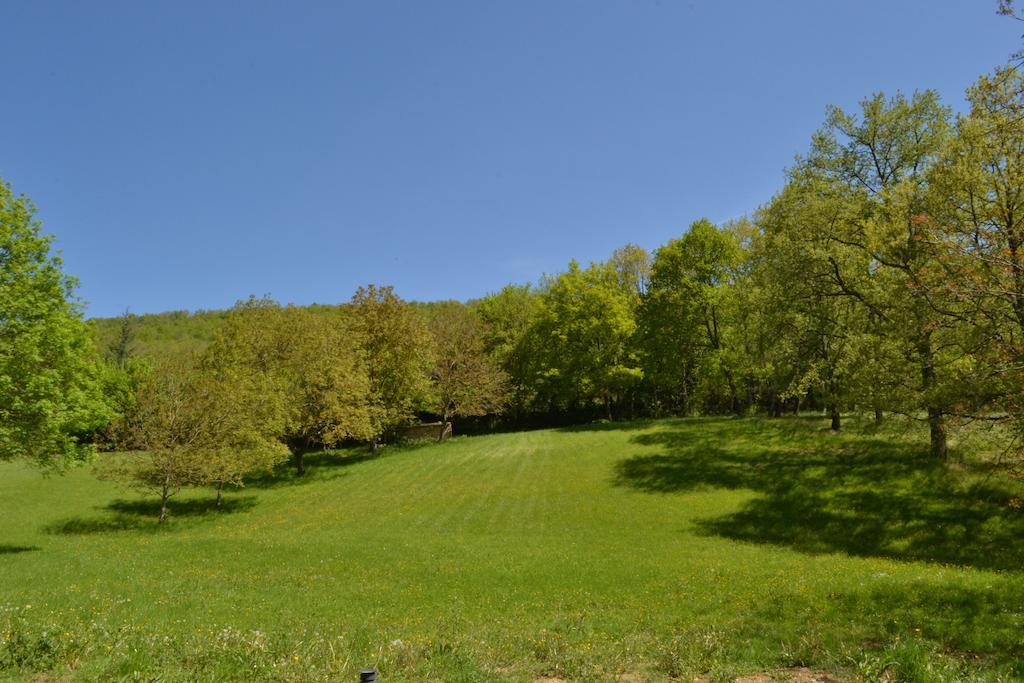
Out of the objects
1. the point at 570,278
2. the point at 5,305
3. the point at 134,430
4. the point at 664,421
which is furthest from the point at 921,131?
the point at 134,430

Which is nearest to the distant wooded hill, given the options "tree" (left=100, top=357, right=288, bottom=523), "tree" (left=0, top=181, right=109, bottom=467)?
"tree" (left=100, top=357, right=288, bottom=523)

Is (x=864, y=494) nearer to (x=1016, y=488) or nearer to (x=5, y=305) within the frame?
(x=1016, y=488)

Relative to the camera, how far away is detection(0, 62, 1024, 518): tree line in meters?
19.4

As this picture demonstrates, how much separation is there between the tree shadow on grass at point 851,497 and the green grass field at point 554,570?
0.41ft

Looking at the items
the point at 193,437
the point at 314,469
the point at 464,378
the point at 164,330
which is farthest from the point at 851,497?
the point at 164,330

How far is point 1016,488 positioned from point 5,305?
4314 cm

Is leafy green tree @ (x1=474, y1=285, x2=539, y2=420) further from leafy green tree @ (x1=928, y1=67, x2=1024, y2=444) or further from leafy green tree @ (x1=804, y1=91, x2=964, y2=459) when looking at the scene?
leafy green tree @ (x1=928, y1=67, x2=1024, y2=444)

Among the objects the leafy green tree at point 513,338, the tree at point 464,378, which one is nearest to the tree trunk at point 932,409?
the tree at point 464,378

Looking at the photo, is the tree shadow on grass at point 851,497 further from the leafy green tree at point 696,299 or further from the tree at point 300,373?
the tree at point 300,373

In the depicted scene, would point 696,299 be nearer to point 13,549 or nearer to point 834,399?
point 834,399

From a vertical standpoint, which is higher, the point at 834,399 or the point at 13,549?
the point at 834,399

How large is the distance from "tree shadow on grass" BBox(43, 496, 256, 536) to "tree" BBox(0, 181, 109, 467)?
8.08m

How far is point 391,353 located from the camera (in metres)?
51.8

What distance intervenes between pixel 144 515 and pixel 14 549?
32.9ft
